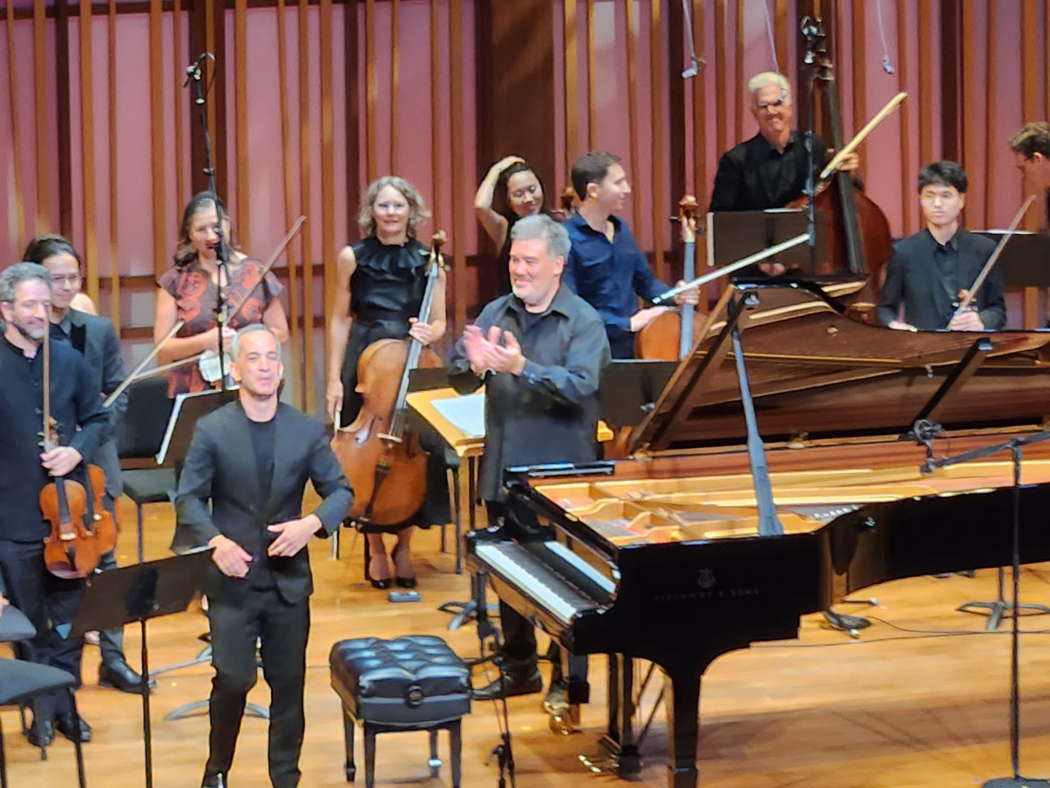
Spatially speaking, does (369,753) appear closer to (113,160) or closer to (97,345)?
(97,345)

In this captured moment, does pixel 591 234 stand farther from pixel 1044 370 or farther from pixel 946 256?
pixel 1044 370

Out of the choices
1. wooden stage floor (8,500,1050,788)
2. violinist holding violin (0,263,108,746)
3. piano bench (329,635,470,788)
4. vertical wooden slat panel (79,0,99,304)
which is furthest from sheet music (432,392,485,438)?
vertical wooden slat panel (79,0,99,304)

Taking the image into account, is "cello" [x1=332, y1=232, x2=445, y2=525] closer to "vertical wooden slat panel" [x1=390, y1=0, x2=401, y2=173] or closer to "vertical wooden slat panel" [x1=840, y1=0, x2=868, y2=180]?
"vertical wooden slat panel" [x1=390, y1=0, x2=401, y2=173]

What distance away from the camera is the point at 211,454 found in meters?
3.89

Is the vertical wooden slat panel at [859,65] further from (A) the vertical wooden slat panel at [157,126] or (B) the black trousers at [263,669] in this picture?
(B) the black trousers at [263,669]

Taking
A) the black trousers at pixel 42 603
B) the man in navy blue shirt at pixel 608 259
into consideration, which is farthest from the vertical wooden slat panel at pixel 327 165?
the black trousers at pixel 42 603

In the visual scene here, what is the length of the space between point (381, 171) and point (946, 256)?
2958 mm

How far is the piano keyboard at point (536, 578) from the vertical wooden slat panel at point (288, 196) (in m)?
3.84

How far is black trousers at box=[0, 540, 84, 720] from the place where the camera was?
14.6ft

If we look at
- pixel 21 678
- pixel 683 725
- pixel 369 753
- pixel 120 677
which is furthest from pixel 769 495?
pixel 120 677

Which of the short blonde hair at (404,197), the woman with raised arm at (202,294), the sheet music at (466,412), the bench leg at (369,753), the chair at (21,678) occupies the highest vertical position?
the short blonde hair at (404,197)

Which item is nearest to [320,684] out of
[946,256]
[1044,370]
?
[1044,370]

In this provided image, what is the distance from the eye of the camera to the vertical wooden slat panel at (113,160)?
764cm

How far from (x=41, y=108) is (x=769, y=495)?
496cm
